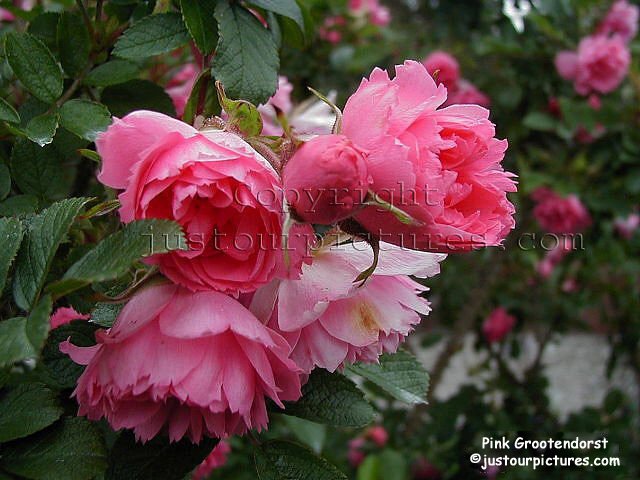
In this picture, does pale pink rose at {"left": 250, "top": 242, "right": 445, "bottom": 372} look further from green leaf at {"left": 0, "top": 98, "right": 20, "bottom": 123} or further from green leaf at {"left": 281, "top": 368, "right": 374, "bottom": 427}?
green leaf at {"left": 0, "top": 98, "right": 20, "bottom": 123}

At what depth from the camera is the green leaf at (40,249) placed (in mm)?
395

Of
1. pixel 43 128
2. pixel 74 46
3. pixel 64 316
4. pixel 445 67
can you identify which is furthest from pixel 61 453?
pixel 445 67

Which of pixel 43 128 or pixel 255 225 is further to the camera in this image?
pixel 43 128

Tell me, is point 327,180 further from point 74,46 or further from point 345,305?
point 74,46

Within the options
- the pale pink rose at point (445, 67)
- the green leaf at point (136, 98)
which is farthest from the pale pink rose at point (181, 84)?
the pale pink rose at point (445, 67)

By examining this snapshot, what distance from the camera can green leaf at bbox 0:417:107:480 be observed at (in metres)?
0.41

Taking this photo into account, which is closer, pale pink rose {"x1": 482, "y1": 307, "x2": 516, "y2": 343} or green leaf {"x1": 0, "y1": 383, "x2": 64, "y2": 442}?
green leaf {"x1": 0, "y1": 383, "x2": 64, "y2": 442}

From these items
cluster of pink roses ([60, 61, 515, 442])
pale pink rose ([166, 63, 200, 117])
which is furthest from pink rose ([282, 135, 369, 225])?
pale pink rose ([166, 63, 200, 117])

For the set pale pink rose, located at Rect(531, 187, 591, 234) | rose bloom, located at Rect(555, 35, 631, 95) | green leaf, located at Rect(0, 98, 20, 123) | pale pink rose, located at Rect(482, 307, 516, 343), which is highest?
green leaf, located at Rect(0, 98, 20, 123)

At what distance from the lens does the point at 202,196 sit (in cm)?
36

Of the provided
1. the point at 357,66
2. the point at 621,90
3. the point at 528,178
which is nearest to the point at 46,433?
the point at 357,66

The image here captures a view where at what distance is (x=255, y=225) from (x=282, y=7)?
0.29 metres

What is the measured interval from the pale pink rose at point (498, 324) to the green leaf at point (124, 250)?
69.3 inches

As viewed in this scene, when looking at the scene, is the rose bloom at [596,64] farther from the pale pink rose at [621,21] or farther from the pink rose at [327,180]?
the pink rose at [327,180]
